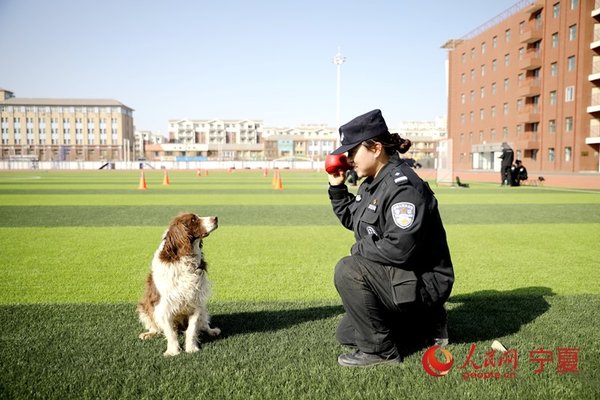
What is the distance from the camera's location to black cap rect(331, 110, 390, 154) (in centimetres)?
328

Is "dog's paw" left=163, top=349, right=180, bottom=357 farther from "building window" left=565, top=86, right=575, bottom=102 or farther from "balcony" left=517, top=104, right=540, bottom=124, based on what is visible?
"balcony" left=517, top=104, right=540, bottom=124

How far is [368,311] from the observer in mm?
3186

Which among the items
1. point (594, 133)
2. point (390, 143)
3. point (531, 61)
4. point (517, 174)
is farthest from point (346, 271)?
point (531, 61)

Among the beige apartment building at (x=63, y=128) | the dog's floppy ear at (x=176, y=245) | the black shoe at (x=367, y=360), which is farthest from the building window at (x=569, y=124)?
the beige apartment building at (x=63, y=128)

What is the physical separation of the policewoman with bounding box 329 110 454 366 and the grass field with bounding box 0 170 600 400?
296mm

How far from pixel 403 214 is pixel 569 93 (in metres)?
47.5

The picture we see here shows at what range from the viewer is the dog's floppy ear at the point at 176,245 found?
3.70 metres

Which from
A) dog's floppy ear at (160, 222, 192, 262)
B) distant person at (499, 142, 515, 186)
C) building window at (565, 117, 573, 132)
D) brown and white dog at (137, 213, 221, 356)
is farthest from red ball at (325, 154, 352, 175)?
building window at (565, 117, 573, 132)

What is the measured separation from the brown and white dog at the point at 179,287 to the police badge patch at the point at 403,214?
5.56 ft

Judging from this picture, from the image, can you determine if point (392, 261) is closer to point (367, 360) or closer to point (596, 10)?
point (367, 360)

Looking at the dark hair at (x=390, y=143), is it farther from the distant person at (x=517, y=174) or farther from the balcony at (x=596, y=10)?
the balcony at (x=596, y=10)

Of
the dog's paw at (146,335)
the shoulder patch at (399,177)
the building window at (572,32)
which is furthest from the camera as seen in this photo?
the building window at (572,32)

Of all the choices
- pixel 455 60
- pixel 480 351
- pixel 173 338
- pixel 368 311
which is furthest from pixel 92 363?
pixel 455 60

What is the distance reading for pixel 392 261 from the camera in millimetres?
3027
